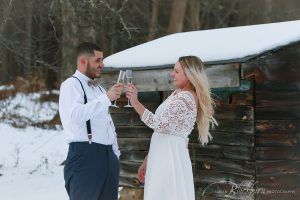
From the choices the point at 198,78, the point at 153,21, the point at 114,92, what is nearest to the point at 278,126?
the point at 198,78

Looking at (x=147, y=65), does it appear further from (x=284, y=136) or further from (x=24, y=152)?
(x=24, y=152)

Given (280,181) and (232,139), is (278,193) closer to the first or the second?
(280,181)

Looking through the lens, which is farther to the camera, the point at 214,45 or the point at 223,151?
the point at 214,45

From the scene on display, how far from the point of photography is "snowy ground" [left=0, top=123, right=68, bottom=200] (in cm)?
866

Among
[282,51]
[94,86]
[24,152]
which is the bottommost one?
[24,152]

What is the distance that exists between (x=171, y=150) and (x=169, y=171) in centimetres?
17

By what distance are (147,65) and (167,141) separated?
1817 mm

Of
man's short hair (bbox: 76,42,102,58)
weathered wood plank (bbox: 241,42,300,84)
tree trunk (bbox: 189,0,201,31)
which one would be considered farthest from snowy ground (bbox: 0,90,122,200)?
tree trunk (bbox: 189,0,201,31)

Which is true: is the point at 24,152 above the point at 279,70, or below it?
below

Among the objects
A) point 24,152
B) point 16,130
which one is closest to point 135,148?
point 24,152

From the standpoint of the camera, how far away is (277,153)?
5773mm

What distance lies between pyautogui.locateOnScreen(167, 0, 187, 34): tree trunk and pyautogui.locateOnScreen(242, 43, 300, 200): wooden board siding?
13.4 meters

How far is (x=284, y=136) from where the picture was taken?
19.1 ft

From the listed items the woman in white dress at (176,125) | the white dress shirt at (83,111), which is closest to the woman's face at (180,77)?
the woman in white dress at (176,125)
